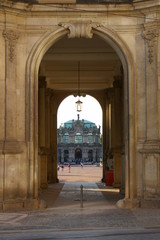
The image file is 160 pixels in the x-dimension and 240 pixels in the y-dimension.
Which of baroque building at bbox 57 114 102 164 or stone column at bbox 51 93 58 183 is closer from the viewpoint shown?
stone column at bbox 51 93 58 183

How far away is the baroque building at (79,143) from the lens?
525 ft

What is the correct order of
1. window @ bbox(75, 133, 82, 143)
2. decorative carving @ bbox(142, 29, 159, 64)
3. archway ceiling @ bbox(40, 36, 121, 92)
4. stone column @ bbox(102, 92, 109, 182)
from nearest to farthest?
decorative carving @ bbox(142, 29, 159, 64)
archway ceiling @ bbox(40, 36, 121, 92)
stone column @ bbox(102, 92, 109, 182)
window @ bbox(75, 133, 82, 143)

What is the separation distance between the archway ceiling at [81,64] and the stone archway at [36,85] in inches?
158

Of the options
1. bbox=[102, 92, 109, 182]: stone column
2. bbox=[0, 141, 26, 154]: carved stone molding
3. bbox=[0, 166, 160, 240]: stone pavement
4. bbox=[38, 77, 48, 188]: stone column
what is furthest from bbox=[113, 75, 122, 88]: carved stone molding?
bbox=[0, 141, 26, 154]: carved stone molding

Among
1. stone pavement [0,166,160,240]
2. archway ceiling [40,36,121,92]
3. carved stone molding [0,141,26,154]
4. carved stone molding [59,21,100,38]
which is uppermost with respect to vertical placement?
archway ceiling [40,36,121,92]

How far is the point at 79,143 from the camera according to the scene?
16325 cm

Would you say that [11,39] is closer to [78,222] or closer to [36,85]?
[36,85]

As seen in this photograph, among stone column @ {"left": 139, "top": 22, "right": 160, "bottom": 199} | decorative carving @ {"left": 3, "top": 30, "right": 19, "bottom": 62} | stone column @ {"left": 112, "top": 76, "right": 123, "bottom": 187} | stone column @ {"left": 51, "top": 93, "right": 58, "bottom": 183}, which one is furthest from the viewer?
stone column @ {"left": 51, "top": 93, "right": 58, "bottom": 183}

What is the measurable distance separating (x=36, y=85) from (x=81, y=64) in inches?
454

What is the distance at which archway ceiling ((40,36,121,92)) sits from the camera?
24391mm

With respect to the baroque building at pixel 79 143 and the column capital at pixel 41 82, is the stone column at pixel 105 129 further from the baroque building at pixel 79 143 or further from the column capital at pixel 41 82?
the baroque building at pixel 79 143

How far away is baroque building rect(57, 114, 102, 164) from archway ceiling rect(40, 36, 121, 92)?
400 feet

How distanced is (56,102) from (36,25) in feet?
70.2

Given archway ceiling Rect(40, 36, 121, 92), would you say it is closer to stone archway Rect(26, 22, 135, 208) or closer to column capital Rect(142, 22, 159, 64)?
stone archway Rect(26, 22, 135, 208)
